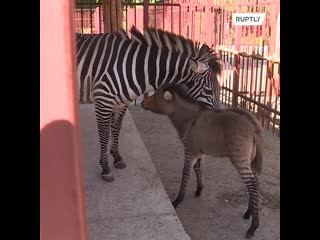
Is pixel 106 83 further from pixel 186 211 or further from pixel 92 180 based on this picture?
pixel 186 211

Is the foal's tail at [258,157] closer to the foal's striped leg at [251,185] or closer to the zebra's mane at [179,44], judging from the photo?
the foal's striped leg at [251,185]

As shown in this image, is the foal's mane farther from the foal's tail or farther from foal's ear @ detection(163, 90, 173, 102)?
the foal's tail

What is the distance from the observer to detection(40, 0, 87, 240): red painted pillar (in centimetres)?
149

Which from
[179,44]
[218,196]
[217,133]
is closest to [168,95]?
[179,44]

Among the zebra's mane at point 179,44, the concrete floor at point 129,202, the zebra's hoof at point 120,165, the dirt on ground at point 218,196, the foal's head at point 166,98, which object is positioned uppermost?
the zebra's mane at point 179,44

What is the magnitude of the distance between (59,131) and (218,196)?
3968 millimetres

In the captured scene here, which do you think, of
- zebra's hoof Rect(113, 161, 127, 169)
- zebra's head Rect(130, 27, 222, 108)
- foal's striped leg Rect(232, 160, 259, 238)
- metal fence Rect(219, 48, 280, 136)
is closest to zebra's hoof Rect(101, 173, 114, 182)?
zebra's hoof Rect(113, 161, 127, 169)

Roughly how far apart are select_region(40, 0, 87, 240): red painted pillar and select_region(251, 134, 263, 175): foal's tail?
2.99m

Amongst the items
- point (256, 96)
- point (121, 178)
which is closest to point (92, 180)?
point (121, 178)

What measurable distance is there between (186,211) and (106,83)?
1.83 meters

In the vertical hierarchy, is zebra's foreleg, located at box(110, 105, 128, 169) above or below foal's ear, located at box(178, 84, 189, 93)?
below

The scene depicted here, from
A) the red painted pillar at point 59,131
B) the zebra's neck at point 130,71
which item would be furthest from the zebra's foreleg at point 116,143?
the red painted pillar at point 59,131

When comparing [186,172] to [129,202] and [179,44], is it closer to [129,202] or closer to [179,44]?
[129,202]

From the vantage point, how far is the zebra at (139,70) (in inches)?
187
